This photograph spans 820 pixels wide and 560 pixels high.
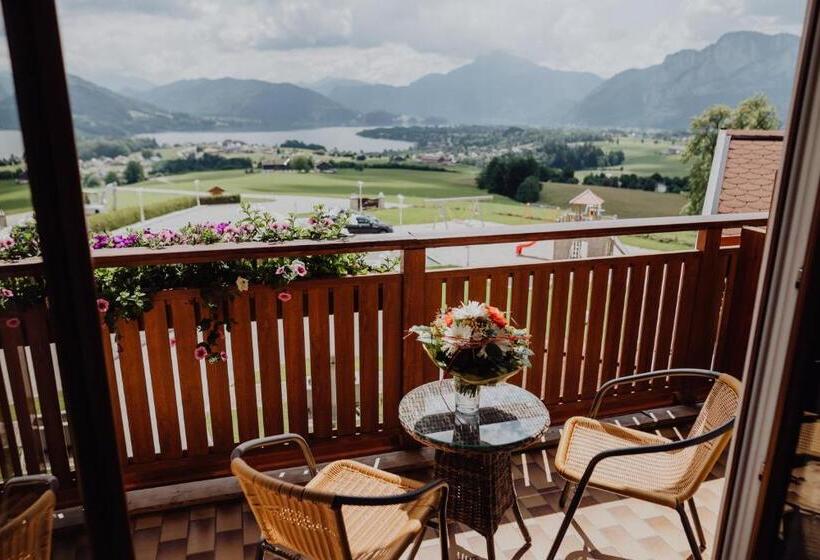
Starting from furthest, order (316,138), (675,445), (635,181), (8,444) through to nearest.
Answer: (635,181) < (316,138) < (675,445) < (8,444)

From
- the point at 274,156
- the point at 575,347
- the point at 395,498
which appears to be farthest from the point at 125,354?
the point at 274,156

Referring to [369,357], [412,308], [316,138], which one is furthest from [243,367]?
[316,138]

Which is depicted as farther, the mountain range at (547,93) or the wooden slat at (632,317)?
the mountain range at (547,93)

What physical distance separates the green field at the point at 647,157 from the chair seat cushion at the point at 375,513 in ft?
80.9

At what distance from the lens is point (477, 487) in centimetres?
218

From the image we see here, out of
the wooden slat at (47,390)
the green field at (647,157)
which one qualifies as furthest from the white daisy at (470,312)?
the green field at (647,157)

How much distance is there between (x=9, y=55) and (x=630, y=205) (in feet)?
86.7

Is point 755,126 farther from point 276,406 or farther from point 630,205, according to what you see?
point 276,406

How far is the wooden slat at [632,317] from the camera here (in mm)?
2943

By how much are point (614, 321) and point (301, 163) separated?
2236 centimetres

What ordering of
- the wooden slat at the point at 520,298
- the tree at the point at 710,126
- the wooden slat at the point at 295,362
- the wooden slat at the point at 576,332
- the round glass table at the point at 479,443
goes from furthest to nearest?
the tree at the point at 710,126, the wooden slat at the point at 576,332, the wooden slat at the point at 520,298, the wooden slat at the point at 295,362, the round glass table at the point at 479,443

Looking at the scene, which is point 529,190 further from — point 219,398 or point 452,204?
point 219,398

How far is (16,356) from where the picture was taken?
953mm

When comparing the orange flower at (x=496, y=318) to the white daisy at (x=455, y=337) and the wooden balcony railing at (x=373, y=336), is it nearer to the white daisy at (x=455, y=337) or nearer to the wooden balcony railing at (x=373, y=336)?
the white daisy at (x=455, y=337)
